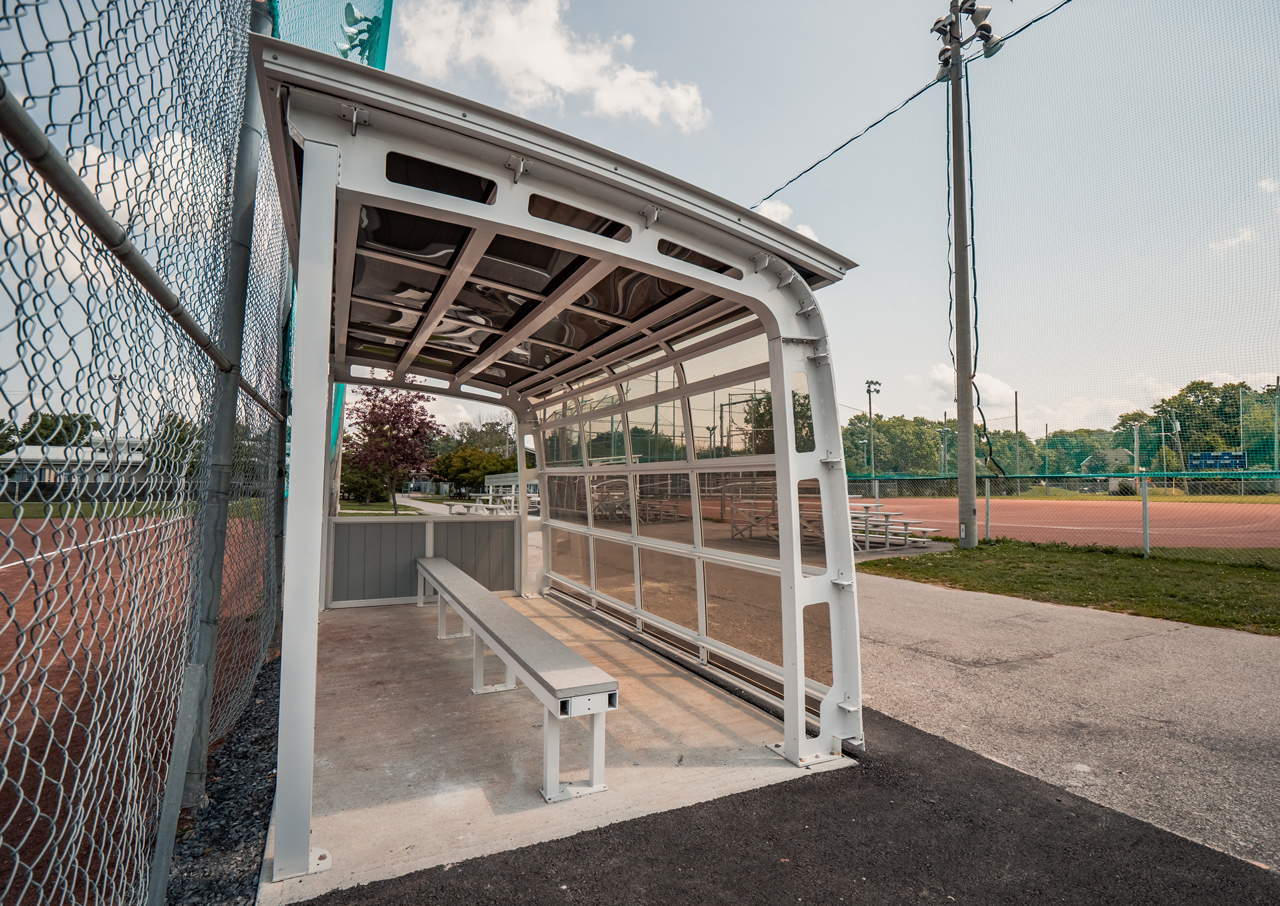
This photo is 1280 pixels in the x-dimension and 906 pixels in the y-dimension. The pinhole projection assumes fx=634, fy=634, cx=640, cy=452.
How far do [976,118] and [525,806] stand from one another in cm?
1377

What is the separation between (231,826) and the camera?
9.22 feet

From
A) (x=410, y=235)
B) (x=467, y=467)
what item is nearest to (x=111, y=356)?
(x=410, y=235)

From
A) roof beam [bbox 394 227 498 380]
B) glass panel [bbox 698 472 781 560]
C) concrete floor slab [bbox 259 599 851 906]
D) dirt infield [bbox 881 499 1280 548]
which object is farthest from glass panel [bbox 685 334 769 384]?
dirt infield [bbox 881 499 1280 548]

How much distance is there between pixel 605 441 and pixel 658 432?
3.52ft

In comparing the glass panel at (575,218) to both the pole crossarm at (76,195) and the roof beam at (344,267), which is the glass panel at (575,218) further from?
the pole crossarm at (76,195)

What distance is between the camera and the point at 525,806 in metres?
3.00

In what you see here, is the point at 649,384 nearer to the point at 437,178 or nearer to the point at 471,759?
the point at 437,178

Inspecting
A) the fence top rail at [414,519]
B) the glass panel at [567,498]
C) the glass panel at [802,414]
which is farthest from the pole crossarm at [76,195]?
the fence top rail at [414,519]

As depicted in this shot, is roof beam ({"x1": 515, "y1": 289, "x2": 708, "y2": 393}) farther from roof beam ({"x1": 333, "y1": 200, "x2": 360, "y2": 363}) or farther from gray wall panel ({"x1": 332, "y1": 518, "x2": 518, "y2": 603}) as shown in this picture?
gray wall panel ({"x1": 332, "y1": 518, "x2": 518, "y2": 603})

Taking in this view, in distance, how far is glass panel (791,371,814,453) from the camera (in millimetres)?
3779

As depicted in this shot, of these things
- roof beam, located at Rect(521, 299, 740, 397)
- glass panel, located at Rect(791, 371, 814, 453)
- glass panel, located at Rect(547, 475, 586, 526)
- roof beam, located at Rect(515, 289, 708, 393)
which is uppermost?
roof beam, located at Rect(515, 289, 708, 393)

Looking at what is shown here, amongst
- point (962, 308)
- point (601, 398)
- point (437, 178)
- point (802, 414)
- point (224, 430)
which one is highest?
point (962, 308)

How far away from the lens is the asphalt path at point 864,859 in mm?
2371

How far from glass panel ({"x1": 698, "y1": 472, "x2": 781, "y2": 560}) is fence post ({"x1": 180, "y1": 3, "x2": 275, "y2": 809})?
294 centimetres
